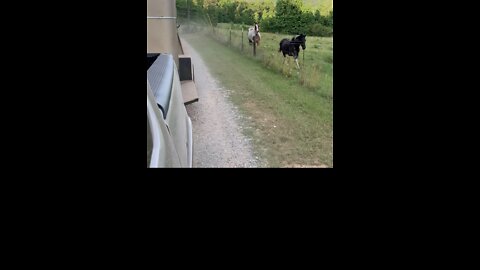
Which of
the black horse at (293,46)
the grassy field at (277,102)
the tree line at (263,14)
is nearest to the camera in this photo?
the grassy field at (277,102)

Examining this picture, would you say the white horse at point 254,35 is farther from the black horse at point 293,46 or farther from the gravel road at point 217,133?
the gravel road at point 217,133

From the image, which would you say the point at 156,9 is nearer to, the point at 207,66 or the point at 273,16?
the point at 273,16

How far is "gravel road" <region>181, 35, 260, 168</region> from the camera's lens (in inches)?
174

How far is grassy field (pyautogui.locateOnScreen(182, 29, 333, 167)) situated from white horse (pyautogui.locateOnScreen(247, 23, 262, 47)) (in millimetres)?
184

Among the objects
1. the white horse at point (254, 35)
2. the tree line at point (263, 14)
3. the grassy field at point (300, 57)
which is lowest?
the grassy field at point (300, 57)

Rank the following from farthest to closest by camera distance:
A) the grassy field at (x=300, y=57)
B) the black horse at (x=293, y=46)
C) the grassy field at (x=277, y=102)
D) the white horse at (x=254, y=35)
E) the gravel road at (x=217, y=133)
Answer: the black horse at (x=293, y=46), the white horse at (x=254, y=35), the grassy field at (x=300, y=57), the grassy field at (x=277, y=102), the gravel road at (x=217, y=133)

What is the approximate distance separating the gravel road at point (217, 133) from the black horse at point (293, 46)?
1276mm

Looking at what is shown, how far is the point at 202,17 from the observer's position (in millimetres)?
7293

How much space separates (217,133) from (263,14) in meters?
2.71

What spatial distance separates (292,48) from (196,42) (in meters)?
2.17

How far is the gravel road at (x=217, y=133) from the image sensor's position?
4422 mm

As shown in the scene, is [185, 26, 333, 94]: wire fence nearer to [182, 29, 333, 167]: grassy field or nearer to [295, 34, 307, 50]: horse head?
[182, 29, 333, 167]: grassy field

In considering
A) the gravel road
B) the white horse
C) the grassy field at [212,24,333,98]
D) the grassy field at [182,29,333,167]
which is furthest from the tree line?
the gravel road

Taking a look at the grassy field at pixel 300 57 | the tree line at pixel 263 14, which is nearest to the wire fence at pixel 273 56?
the grassy field at pixel 300 57
